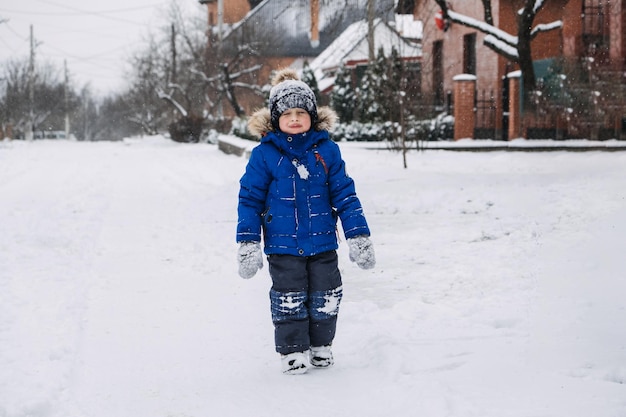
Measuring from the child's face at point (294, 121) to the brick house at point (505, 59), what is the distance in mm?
16465

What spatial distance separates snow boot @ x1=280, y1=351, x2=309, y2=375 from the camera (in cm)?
433

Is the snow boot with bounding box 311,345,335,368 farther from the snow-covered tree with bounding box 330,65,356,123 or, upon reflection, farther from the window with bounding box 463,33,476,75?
the snow-covered tree with bounding box 330,65,356,123

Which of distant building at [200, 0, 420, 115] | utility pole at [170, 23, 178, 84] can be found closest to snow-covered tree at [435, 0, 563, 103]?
distant building at [200, 0, 420, 115]

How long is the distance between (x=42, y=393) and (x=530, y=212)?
7203 millimetres

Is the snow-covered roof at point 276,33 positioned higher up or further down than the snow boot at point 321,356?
higher up

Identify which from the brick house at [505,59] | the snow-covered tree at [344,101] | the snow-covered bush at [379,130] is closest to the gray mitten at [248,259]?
the brick house at [505,59]

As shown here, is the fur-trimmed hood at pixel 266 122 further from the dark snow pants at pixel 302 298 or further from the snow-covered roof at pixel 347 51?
the snow-covered roof at pixel 347 51

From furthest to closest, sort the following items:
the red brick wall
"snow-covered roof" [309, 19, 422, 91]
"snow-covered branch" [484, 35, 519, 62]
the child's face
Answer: "snow-covered roof" [309, 19, 422, 91] < the red brick wall < "snow-covered branch" [484, 35, 519, 62] < the child's face

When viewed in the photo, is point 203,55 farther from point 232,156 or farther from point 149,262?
point 149,262

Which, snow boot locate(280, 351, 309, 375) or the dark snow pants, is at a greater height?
the dark snow pants

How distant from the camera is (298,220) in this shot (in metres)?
4.27

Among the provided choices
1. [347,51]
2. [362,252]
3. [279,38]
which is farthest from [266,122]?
[279,38]

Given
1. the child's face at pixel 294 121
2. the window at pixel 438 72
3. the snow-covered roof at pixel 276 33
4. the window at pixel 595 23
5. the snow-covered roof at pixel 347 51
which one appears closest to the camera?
the child's face at pixel 294 121

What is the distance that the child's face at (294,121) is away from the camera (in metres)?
4.31
